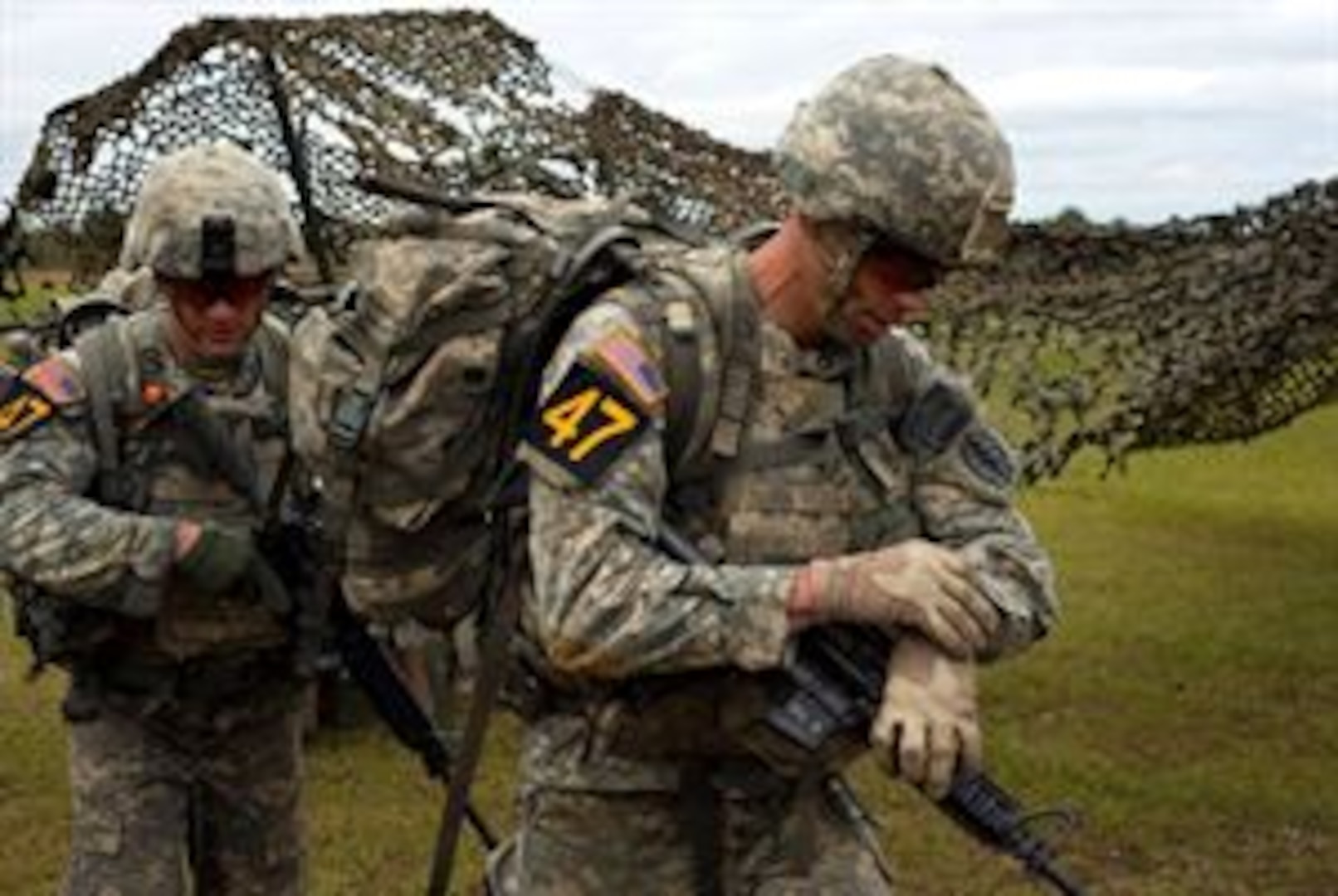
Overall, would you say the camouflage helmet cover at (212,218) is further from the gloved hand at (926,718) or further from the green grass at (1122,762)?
the green grass at (1122,762)

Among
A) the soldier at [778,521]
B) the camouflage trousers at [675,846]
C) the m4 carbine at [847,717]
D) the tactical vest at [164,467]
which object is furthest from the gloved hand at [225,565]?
the m4 carbine at [847,717]

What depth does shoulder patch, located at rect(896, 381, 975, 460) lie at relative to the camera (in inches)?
156

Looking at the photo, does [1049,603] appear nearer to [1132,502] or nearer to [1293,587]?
[1293,587]

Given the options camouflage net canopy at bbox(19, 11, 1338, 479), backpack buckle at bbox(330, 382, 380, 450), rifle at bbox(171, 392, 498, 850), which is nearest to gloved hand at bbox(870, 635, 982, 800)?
backpack buckle at bbox(330, 382, 380, 450)

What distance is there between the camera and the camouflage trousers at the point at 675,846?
3969 mm

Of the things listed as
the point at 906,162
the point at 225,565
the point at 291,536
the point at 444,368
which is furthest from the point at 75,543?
the point at 906,162

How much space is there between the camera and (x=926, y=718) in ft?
11.3

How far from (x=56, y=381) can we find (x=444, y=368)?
70.8 inches

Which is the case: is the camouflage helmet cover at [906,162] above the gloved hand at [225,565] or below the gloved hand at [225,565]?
above

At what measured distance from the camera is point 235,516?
5.49 m

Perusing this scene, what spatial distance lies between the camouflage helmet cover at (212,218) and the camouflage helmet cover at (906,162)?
200 cm

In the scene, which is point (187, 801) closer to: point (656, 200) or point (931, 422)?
point (931, 422)

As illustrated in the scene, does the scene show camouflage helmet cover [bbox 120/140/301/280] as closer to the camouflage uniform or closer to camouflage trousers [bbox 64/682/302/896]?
camouflage trousers [bbox 64/682/302/896]

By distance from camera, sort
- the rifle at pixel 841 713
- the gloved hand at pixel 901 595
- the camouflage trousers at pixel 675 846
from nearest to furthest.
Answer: the gloved hand at pixel 901 595 → the rifle at pixel 841 713 → the camouflage trousers at pixel 675 846
